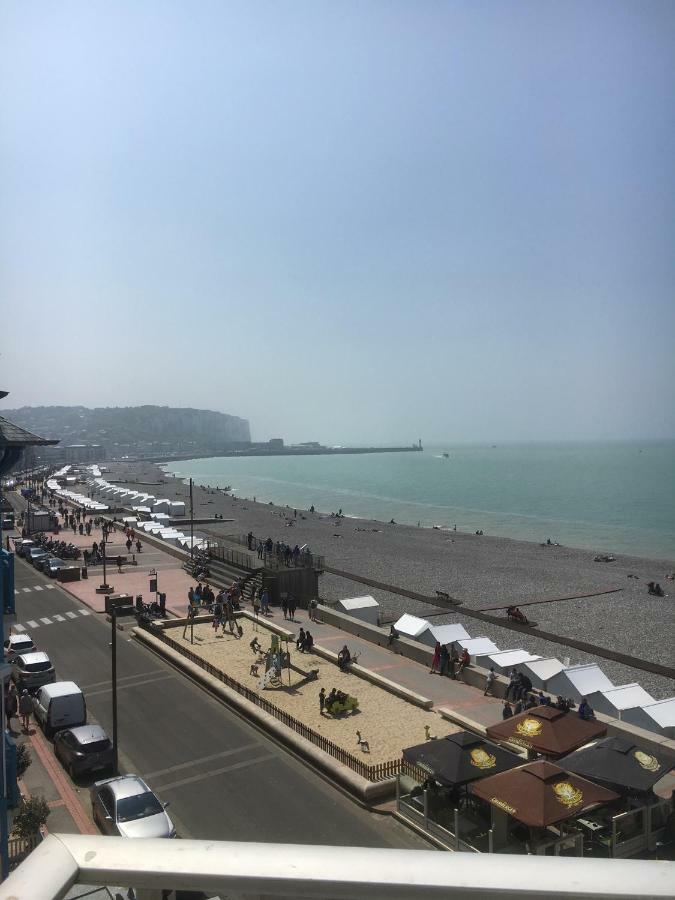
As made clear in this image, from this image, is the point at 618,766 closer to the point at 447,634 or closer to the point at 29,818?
the point at 29,818

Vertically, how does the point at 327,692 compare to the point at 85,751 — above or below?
below

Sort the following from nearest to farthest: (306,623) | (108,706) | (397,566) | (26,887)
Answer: (26,887), (108,706), (306,623), (397,566)

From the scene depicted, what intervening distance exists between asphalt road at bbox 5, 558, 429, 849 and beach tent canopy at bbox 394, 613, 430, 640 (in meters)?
8.55

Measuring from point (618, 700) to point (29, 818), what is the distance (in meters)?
14.9

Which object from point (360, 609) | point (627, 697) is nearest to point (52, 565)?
point (360, 609)

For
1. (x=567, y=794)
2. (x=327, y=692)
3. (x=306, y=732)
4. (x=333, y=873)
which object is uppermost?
(x=333, y=873)

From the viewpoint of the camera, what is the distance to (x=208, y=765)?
15.2 metres

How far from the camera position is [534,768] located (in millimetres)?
11273

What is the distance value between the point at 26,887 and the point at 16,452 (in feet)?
27.8

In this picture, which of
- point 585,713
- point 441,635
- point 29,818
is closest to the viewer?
point 29,818

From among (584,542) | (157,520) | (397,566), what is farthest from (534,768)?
(584,542)

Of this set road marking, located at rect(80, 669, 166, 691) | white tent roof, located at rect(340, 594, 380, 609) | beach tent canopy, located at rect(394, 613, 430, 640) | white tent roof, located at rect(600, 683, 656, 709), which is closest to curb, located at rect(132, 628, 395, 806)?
road marking, located at rect(80, 669, 166, 691)

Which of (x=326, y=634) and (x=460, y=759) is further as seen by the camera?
(x=326, y=634)

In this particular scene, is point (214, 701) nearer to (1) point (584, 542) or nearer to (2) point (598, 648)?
(2) point (598, 648)
